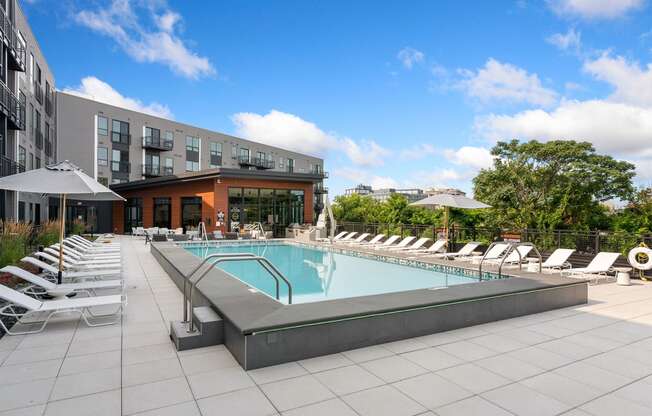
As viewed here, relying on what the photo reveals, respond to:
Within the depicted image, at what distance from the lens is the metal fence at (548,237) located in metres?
10.9

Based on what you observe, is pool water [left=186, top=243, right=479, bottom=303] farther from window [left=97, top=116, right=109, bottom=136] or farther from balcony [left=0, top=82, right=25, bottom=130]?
window [left=97, top=116, right=109, bottom=136]

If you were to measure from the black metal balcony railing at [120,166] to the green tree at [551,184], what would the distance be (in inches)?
1063

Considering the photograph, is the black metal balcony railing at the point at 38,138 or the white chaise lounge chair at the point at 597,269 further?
the black metal balcony railing at the point at 38,138

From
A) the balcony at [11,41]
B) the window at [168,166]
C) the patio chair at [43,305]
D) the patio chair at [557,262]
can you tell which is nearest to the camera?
the patio chair at [43,305]

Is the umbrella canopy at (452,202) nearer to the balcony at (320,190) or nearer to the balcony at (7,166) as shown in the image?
the balcony at (7,166)

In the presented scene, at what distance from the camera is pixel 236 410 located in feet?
9.95

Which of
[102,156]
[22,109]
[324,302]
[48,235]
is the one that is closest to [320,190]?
[102,156]

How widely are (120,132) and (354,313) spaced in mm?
32190

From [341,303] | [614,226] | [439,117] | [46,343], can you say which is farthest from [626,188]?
[46,343]

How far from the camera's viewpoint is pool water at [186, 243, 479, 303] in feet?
29.1

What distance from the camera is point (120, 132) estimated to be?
101 ft

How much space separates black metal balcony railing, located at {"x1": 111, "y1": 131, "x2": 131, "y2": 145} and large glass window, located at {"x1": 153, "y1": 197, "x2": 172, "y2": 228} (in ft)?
28.6

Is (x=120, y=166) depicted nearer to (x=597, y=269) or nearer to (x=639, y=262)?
(x=597, y=269)

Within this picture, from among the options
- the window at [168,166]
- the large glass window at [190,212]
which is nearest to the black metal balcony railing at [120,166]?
the window at [168,166]
